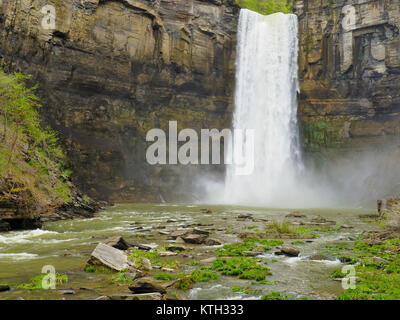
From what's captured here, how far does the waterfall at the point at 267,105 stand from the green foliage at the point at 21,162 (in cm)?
2478

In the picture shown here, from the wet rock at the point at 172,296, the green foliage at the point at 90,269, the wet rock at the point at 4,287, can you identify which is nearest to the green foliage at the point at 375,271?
the wet rock at the point at 172,296

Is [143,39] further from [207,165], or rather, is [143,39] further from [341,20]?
[341,20]

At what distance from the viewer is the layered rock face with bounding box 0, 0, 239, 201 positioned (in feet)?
128

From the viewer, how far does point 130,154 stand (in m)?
43.1

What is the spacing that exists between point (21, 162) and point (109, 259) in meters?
13.1

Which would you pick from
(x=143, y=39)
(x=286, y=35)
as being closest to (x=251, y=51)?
(x=286, y=35)

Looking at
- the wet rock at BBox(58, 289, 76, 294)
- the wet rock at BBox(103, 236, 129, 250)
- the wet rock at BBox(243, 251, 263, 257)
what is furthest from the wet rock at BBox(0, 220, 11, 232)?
the wet rock at BBox(243, 251, 263, 257)

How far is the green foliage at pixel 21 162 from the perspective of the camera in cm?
1772

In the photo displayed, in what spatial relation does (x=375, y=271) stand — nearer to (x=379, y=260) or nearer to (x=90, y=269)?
(x=379, y=260)

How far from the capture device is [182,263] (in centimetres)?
1056

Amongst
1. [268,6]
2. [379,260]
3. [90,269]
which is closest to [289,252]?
[379,260]
